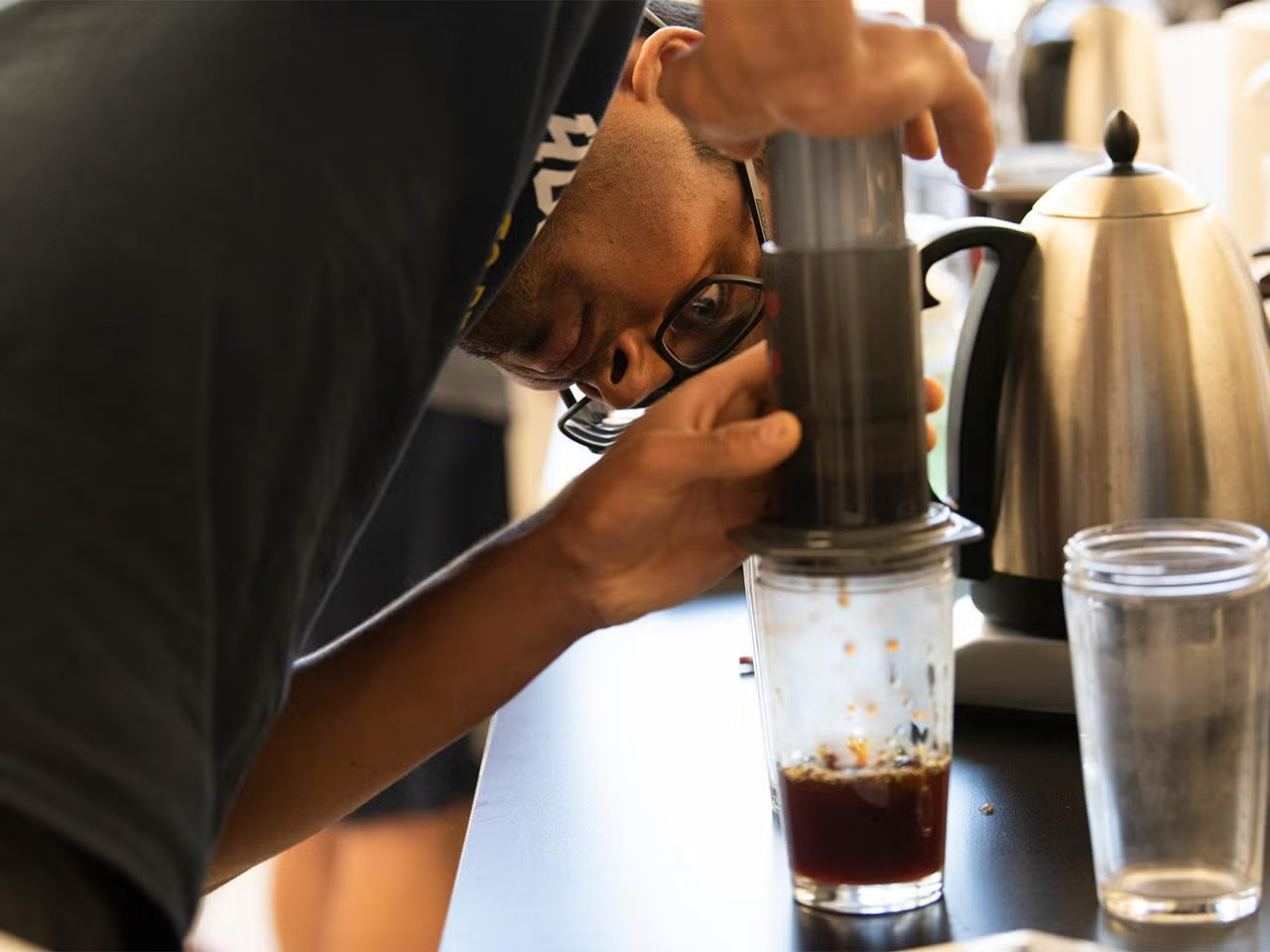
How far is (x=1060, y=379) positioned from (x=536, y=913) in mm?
441

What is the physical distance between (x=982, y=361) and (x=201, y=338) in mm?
515

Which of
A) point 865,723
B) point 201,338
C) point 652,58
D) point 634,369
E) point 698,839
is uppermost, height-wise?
point 652,58

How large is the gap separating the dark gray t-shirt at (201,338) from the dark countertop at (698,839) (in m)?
0.21

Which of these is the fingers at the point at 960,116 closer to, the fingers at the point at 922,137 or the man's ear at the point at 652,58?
the fingers at the point at 922,137

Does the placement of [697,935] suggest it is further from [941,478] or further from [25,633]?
[941,478]

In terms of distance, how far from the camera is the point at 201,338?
28.1 inches

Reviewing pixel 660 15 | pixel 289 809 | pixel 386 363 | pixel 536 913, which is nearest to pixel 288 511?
pixel 386 363

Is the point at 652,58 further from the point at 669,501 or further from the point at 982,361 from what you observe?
the point at 669,501

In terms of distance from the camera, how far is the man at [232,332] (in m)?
0.66

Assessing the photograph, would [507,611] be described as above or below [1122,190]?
below

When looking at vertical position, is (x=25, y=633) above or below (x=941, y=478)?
above

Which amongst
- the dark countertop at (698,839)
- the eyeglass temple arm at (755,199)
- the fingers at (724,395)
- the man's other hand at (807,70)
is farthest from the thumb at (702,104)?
the eyeglass temple arm at (755,199)

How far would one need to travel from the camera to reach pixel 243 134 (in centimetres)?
74

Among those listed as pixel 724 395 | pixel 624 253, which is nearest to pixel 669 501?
pixel 724 395
